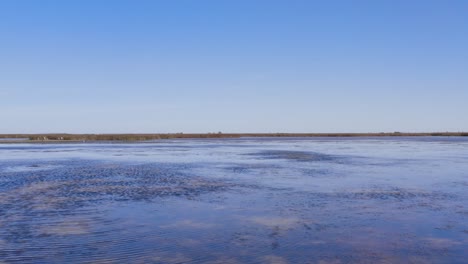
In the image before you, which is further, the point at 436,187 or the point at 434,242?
the point at 436,187

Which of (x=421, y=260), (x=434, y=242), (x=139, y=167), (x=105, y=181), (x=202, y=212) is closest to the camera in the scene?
(x=421, y=260)

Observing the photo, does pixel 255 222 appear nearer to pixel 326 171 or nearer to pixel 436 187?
pixel 436 187

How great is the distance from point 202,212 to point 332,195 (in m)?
4.40

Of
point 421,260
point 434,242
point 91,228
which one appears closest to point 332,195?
point 434,242

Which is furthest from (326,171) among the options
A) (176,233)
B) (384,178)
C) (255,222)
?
(176,233)

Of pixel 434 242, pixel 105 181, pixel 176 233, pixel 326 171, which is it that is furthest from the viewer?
pixel 326 171

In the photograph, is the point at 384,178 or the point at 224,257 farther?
the point at 384,178

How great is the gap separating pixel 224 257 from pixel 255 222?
2.65 m

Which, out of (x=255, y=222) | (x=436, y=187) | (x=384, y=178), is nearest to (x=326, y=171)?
(x=384, y=178)

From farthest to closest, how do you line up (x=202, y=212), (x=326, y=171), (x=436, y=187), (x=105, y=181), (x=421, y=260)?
1. (x=326, y=171)
2. (x=105, y=181)
3. (x=436, y=187)
4. (x=202, y=212)
5. (x=421, y=260)

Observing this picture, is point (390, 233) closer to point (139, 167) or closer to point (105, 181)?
point (105, 181)

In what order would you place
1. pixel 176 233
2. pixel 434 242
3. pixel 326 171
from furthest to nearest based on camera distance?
pixel 326 171 < pixel 176 233 < pixel 434 242

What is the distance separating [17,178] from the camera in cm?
1766

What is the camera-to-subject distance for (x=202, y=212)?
425 inches
